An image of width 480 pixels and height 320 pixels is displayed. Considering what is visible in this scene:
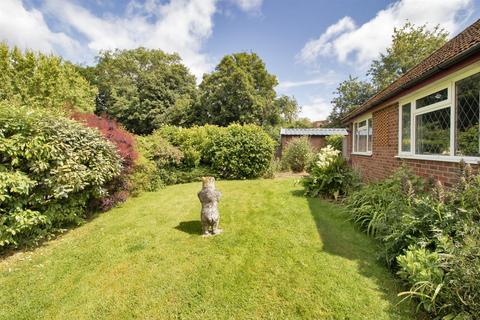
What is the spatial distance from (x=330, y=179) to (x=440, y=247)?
4.00m

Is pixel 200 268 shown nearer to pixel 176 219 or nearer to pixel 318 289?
pixel 318 289

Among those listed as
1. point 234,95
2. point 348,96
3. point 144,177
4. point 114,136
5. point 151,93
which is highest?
point 348,96

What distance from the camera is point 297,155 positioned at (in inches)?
497

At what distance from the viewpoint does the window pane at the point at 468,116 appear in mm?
3258

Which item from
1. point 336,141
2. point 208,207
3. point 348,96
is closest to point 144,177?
point 208,207

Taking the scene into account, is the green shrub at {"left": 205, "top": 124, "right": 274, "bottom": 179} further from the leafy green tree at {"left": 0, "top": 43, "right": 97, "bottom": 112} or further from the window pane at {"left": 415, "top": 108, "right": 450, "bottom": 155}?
the leafy green tree at {"left": 0, "top": 43, "right": 97, "bottom": 112}

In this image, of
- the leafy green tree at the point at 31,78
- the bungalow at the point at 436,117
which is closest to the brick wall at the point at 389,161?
the bungalow at the point at 436,117

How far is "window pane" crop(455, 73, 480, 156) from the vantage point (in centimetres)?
326

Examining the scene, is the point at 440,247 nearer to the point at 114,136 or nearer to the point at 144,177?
the point at 114,136

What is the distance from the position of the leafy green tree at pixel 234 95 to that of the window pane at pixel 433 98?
16003 millimetres

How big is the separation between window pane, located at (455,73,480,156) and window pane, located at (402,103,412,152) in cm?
155

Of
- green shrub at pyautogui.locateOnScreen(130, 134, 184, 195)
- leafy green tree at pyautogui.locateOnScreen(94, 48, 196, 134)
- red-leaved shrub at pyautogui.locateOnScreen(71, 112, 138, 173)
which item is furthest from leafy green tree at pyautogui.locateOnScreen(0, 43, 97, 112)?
leafy green tree at pyautogui.locateOnScreen(94, 48, 196, 134)

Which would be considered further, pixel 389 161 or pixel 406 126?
pixel 389 161

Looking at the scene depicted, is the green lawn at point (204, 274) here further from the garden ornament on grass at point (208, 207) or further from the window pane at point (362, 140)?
the window pane at point (362, 140)
